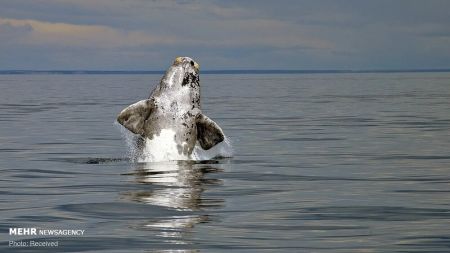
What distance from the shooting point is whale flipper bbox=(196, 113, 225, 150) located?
2347 cm

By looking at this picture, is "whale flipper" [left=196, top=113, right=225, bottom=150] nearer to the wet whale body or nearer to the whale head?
the wet whale body

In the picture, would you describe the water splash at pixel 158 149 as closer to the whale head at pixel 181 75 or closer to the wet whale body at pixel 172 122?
the wet whale body at pixel 172 122

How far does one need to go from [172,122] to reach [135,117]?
0.91 metres

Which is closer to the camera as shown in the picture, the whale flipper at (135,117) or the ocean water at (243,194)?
the ocean water at (243,194)

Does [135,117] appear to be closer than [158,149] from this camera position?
Yes

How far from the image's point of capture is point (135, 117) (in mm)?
23125

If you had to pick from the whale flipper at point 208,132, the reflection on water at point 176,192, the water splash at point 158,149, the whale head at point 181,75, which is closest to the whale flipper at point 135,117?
the water splash at point 158,149

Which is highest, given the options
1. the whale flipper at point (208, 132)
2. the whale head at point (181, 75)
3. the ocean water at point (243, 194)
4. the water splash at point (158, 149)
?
the whale head at point (181, 75)

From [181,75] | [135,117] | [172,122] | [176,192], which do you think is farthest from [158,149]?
[176,192]

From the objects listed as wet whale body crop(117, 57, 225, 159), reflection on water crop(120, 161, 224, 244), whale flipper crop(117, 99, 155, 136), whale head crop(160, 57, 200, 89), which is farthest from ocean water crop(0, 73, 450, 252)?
whale head crop(160, 57, 200, 89)

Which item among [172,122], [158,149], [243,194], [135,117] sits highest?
[135,117]

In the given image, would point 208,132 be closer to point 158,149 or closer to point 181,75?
point 158,149

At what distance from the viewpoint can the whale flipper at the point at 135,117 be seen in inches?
906

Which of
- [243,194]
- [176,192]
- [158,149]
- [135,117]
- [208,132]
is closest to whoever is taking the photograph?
[176,192]
